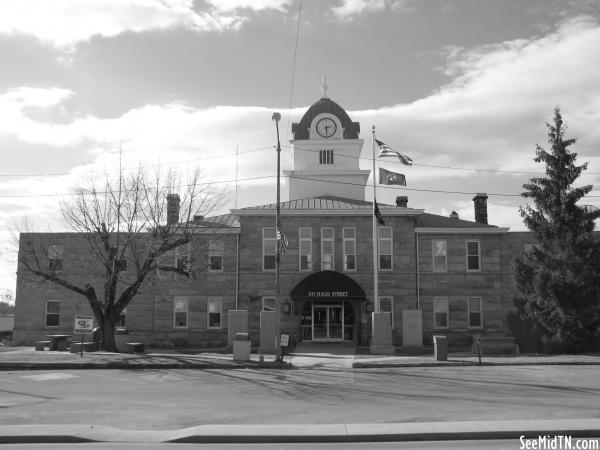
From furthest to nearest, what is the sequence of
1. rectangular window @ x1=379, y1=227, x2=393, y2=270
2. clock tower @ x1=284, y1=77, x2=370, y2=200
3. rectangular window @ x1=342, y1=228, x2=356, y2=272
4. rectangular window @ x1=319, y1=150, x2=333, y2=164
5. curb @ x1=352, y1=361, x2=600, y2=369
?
rectangular window @ x1=319, y1=150, x2=333, y2=164 < clock tower @ x1=284, y1=77, x2=370, y2=200 < rectangular window @ x1=379, y1=227, x2=393, y2=270 < rectangular window @ x1=342, y1=228, x2=356, y2=272 < curb @ x1=352, y1=361, x2=600, y2=369

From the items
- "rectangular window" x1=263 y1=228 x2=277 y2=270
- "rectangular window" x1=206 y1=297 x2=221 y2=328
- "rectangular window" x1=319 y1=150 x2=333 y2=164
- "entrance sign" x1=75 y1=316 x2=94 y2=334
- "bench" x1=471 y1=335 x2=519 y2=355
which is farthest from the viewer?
"rectangular window" x1=319 y1=150 x2=333 y2=164

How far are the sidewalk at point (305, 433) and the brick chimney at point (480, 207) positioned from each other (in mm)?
30261

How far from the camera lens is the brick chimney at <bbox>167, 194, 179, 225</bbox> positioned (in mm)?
30828

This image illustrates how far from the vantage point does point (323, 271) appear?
33.8 meters

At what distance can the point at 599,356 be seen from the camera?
25734 mm

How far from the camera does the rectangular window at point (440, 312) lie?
3528 centimetres

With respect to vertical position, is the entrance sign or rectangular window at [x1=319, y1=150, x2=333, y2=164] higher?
rectangular window at [x1=319, y1=150, x2=333, y2=164]

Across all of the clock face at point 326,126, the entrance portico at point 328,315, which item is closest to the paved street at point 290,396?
the entrance portico at point 328,315

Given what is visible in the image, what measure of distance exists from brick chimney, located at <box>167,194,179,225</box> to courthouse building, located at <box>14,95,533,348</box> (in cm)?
23

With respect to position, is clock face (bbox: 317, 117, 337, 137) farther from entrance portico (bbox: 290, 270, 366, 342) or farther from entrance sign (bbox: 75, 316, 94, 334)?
entrance sign (bbox: 75, 316, 94, 334)

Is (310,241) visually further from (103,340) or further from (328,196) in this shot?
(103,340)

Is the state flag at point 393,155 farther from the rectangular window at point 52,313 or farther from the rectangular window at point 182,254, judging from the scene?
the rectangular window at point 52,313

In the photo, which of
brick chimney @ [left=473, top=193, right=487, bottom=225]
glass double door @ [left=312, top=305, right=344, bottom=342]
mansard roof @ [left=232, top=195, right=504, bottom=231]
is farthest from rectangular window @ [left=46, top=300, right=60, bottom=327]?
brick chimney @ [left=473, top=193, right=487, bottom=225]

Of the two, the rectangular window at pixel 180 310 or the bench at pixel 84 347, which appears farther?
the rectangular window at pixel 180 310
